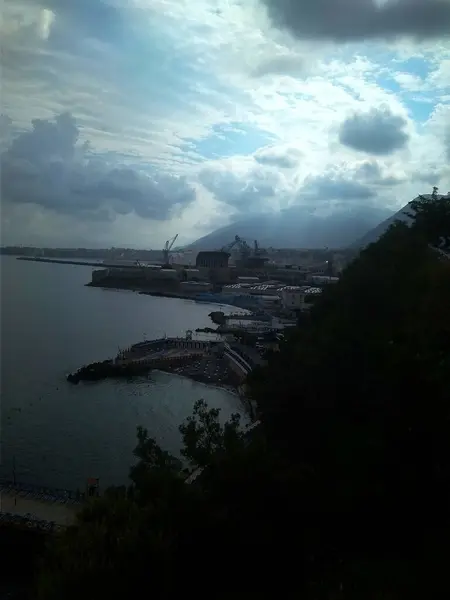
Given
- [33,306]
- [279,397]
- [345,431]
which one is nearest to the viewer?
[345,431]

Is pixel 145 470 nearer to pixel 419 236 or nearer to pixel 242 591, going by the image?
pixel 242 591

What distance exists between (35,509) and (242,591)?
4.75ft

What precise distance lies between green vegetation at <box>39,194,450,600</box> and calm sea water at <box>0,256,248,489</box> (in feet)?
4.66

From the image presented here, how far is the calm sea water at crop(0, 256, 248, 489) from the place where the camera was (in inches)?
125

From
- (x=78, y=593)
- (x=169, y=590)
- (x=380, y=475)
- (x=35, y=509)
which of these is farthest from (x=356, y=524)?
(x=35, y=509)

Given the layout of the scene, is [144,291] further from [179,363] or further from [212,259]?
[179,363]

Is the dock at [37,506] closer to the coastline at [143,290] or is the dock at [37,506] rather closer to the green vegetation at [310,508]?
the green vegetation at [310,508]

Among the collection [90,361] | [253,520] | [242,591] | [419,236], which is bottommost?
[90,361]

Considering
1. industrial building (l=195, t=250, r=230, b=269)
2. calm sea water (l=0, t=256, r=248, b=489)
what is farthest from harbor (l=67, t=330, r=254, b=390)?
industrial building (l=195, t=250, r=230, b=269)

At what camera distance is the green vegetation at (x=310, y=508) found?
1.20 meters

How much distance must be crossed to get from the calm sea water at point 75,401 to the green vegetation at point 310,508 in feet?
4.66

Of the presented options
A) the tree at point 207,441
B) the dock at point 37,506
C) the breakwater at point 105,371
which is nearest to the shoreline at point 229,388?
the breakwater at point 105,371

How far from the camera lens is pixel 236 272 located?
18.9 meters

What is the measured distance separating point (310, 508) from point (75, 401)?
3.33 meters
